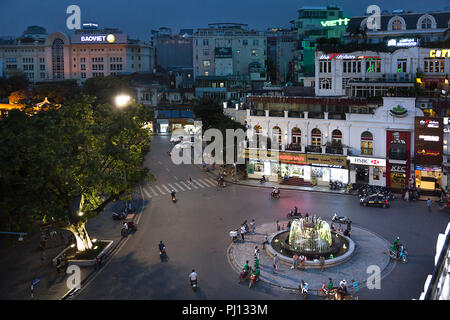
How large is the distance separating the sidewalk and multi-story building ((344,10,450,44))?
4579 centimetres

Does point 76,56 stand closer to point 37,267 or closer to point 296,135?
point 296,135

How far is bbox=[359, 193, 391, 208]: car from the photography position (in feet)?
129

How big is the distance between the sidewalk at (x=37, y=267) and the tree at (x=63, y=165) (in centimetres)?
284

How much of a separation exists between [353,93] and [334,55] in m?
5.84

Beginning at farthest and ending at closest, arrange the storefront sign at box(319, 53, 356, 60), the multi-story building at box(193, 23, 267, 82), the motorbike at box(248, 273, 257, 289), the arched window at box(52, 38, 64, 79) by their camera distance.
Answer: the arched window at box(52, 38, 64, 79) → the multi-story building at box(193, 23, 267, 82) → the storefront sign at box(319, 53, 356, 60) → the motorbike at box(248, 273, 257, 289)

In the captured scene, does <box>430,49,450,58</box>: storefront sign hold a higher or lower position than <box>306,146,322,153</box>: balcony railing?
higher

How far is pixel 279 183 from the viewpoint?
4894 centimetres

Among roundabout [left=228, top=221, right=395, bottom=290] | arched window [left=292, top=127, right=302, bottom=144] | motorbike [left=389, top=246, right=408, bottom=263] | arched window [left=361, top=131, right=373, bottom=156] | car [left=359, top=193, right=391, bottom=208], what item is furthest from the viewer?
A: arched window [left=292, top=127, right=302, bottom=144]

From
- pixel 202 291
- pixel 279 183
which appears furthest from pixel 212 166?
pixel 202 291

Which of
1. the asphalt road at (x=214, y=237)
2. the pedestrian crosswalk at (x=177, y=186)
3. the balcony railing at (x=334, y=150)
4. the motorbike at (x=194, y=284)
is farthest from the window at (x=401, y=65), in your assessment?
the motorbike at (x=194, y=284)

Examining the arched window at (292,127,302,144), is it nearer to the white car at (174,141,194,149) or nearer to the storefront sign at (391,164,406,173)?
the storefront sign at (391,164,406,173)

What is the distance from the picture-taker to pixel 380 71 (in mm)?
54094

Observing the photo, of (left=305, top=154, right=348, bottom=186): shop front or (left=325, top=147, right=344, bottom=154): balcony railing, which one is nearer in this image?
(left=305, top=154, right=348, bottom=186): shop front

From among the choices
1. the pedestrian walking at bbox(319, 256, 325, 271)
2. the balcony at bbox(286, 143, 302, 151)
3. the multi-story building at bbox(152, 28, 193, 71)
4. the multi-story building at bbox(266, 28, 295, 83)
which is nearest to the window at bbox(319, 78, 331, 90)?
the balcony at bbox(286, 143, 302, 151)
